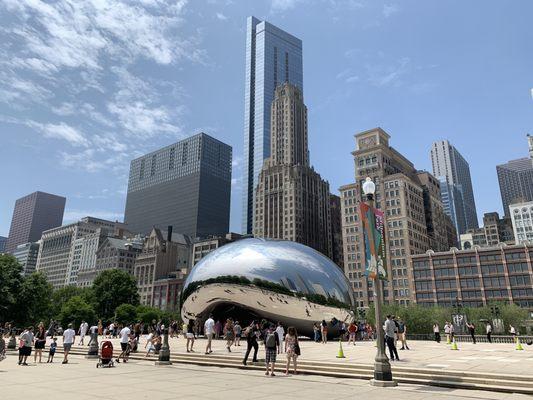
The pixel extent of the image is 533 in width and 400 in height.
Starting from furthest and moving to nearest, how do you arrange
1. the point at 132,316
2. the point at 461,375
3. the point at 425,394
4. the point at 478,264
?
1. the point at 478,264
2. the point at 132,316
3. the point at 461,375
4. the point at 425,394

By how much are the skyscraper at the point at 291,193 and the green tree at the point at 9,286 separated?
102m

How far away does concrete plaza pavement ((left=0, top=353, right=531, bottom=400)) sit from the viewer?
10.9 meters

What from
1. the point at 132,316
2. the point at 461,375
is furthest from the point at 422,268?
the point at 461,375

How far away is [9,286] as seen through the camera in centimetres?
5366

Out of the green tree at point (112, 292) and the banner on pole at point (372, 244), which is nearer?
the banner on pole at point (372, 244)

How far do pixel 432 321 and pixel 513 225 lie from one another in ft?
466

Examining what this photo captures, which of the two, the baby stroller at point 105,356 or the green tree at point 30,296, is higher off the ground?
the green tree at point 30,296

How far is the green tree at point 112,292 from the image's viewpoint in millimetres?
84688

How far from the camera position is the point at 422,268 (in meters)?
112

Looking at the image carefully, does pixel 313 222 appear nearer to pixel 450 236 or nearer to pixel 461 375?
pixel 450 236

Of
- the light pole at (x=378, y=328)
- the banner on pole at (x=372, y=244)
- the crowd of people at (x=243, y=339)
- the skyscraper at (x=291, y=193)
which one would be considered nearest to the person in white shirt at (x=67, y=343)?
the crowd of people at (x=243, y=339)

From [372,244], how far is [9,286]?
54618 millimetres

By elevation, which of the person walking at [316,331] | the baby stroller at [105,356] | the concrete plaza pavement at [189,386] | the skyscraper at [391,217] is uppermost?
the skyscraper at [391,217]

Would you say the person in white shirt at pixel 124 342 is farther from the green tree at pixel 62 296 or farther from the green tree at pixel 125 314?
the green tree at pixel 62 296
